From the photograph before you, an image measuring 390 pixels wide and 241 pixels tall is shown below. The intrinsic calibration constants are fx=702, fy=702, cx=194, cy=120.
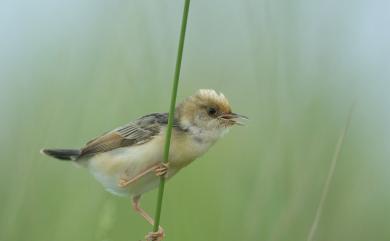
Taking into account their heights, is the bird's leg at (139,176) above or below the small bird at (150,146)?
below

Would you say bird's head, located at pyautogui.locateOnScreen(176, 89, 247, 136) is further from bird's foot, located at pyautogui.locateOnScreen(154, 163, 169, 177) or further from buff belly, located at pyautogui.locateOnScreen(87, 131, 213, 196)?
bird's foot, located at pyautogui.locateOnScreen(154, 163, 169, 177)

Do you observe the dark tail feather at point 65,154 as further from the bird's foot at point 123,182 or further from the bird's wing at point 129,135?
the bird's foot at point 123,182

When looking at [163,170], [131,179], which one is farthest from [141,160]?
[163,170]

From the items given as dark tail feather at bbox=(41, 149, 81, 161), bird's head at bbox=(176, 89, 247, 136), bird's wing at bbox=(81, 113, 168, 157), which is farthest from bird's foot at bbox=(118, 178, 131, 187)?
bird's head at bbox=(176, 89, 247, 136)

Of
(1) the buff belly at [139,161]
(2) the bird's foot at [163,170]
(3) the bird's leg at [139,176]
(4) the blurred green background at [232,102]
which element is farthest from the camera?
(1) the buff belly at [139,161]

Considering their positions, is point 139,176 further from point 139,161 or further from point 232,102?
point 232,102

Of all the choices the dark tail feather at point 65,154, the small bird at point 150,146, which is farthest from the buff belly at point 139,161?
the dark tail feather at point 65,154

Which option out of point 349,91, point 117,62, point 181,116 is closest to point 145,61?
point 117,62
